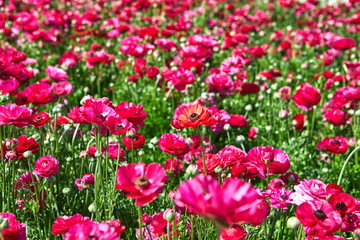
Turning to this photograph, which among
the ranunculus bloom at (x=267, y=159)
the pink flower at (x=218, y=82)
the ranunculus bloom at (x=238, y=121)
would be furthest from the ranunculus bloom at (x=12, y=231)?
the pink flower at (x=218, y=82)

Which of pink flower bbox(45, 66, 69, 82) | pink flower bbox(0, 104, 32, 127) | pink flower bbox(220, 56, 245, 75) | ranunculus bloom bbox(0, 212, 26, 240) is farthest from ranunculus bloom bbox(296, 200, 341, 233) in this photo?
pink flower bbox(220, 56, 245, 75)

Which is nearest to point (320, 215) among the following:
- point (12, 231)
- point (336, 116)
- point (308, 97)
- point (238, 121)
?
point (12, 231)

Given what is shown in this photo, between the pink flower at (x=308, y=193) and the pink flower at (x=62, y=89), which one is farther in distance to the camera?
the pink flower at (x=62, y=89)

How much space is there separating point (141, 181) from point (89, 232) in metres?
0.21

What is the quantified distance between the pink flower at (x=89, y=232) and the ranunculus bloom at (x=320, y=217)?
0.63 m

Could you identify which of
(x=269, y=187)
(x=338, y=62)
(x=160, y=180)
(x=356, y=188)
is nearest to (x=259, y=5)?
(x=338, y=62)

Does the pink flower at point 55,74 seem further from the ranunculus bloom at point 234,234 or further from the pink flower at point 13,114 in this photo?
the ranunculus bloom at point 234,234

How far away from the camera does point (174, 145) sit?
167 centimetres

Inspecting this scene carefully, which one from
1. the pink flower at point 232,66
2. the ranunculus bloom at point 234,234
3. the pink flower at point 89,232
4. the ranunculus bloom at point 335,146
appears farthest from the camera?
the pink flower at point 232,66

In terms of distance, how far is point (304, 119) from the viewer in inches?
118

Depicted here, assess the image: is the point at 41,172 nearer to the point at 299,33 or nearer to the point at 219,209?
the point at 219,209

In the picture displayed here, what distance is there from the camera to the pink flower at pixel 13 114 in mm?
1579

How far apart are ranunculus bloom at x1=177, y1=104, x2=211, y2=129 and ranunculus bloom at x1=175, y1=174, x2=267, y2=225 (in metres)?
0.61

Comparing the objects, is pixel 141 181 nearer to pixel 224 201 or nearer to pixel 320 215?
pixel 224 201
